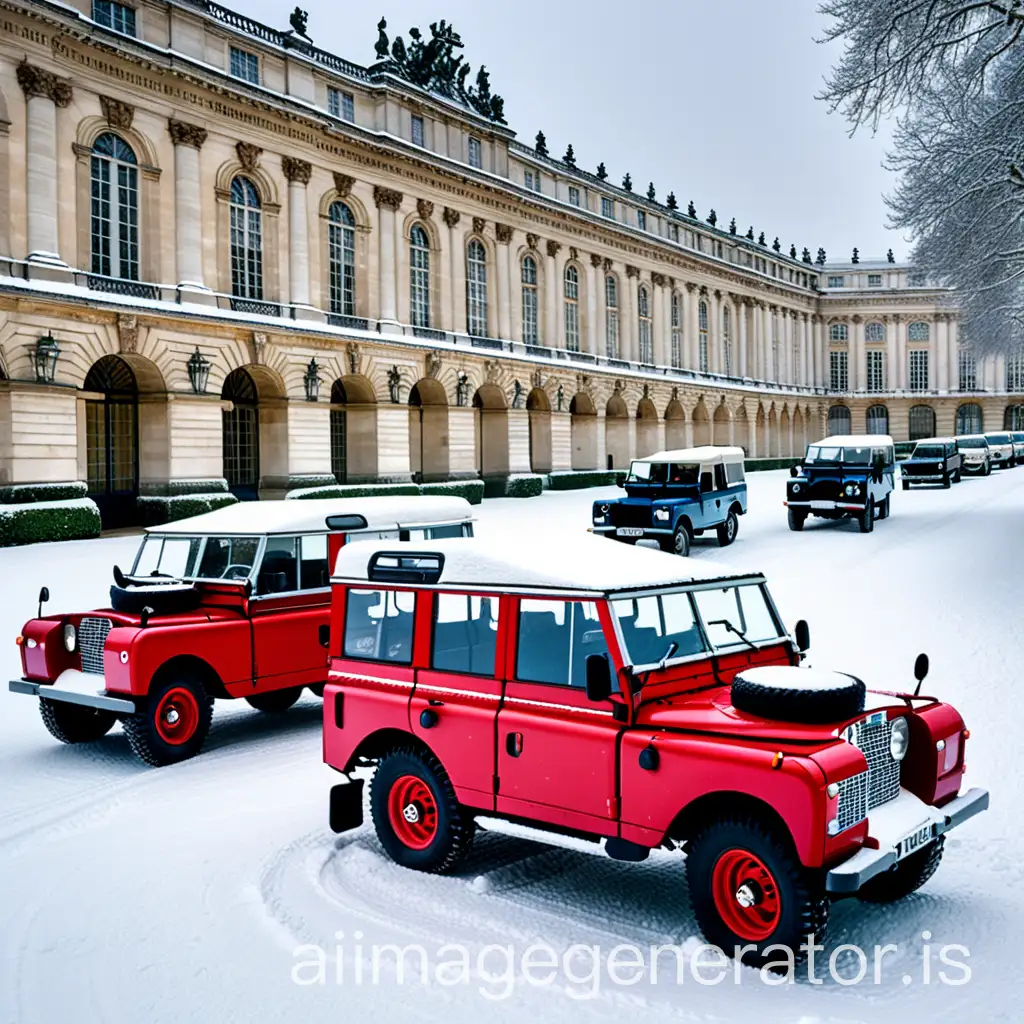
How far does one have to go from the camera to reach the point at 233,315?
35812 mm

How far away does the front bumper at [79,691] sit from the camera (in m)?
9.20

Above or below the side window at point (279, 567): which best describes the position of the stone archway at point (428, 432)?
above

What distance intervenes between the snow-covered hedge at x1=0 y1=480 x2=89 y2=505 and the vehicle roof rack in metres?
24.1

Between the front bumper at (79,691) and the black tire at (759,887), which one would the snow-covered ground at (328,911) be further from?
the front bumper at (79,691)

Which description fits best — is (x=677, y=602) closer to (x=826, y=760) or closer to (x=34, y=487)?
(x=826, y=760)

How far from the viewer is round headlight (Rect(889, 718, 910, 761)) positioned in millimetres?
5586

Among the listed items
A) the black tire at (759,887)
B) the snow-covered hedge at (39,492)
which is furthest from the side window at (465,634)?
the snow-covered hedge at (39,492)

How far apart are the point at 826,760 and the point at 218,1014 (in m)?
3.19

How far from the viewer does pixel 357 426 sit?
42.9m

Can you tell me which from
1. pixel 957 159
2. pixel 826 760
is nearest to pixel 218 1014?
pixel 826 760

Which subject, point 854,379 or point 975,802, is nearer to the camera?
point 975,802

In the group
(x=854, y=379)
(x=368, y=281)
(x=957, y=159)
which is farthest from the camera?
(x=854, y=379)

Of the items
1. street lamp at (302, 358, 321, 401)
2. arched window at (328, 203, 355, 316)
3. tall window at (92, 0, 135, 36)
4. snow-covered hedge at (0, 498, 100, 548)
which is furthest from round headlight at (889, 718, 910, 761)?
arched window at (328, 203, 355, 316)

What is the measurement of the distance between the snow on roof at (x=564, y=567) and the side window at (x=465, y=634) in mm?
134
